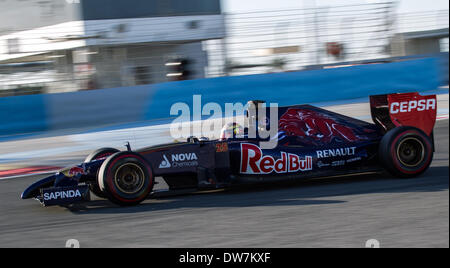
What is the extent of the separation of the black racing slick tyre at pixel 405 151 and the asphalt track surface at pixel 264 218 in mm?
134

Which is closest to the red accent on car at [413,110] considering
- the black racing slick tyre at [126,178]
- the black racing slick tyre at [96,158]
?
the black racing slick tyre at [126,178]

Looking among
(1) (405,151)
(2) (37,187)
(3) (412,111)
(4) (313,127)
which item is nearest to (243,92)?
(4) (313,127)

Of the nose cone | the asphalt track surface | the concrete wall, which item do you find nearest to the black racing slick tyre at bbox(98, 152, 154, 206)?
the asphalt track surface

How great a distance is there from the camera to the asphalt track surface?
15.3 feet

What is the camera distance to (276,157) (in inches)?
259

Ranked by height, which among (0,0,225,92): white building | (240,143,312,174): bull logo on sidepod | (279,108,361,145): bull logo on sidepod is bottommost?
(240,143,312,174): bull logo on sidepod

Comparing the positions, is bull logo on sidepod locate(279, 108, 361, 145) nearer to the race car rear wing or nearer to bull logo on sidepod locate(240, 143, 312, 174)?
bull logo on sidepod locate(240, 143, 312, 174)

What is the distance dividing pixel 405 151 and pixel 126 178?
3051 mm

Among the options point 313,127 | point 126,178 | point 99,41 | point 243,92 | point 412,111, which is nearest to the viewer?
point 126,178

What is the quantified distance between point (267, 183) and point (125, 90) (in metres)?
1.94

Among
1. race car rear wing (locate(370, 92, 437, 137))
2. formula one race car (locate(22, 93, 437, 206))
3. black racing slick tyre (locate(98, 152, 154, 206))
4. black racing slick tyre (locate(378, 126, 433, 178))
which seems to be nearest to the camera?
black racing slick tyre (locate(98, 152, 154, 206))

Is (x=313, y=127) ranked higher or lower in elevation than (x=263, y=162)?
higher

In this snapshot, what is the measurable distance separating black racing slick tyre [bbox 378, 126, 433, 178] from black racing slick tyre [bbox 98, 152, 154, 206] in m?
2.54

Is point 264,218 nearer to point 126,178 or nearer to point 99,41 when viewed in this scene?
point 126,178
